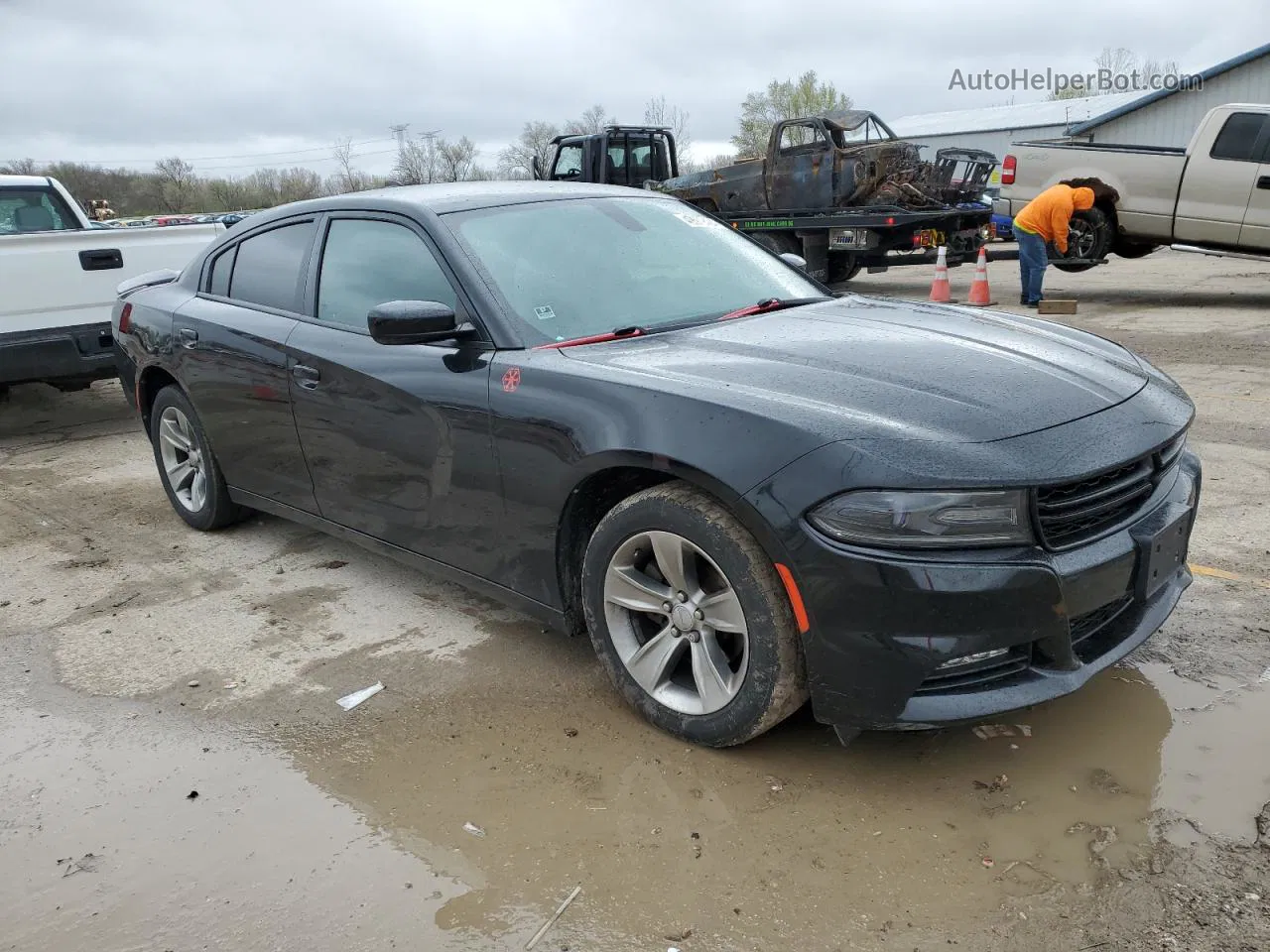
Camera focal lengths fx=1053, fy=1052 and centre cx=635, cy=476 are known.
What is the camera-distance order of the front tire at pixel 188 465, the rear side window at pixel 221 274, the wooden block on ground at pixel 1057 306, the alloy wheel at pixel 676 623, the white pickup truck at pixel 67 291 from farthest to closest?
the wooden block on ground at pixel 1057 306 < the white pickup truck at pixel 67 291 < the front tire at pixel 188 465 < the rear side window at pixel 221 274 < the alloy wheel at pixel 676 623

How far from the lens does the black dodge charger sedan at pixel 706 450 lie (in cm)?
256

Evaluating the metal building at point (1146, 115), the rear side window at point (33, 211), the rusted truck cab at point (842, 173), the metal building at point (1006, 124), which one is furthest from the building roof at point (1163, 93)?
the rear side window at point (33, 211)

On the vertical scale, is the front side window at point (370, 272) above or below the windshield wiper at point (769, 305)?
above

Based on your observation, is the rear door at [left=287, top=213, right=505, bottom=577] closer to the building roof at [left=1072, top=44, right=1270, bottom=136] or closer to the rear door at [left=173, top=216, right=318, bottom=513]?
the rear door at [left=173, top=216, right=318, bottom=513]

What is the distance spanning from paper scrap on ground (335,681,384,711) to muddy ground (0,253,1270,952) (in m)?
0.05

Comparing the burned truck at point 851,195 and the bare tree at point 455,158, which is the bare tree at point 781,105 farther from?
the burned truck at point 851,195

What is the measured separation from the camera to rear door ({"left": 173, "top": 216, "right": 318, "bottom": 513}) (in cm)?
429

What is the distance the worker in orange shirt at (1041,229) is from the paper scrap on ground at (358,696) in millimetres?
10256

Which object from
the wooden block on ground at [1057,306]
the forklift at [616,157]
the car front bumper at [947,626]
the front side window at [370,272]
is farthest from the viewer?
the forklift at [616,157]

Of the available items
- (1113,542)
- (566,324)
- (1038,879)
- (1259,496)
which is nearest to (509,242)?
(566,324)

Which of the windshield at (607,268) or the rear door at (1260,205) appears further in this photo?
the rear door at (1260,205)

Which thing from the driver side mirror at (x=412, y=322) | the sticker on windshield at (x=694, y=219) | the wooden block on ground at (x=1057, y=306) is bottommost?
the wooden block on ground at (x=1057, y=306)

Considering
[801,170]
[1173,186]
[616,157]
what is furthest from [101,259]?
[1173,186]

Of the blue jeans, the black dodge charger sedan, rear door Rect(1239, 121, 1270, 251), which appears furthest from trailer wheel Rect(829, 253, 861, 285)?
the black dodge charger sedan
